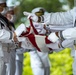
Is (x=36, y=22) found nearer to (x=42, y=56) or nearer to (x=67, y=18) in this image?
(x=67, y=18)

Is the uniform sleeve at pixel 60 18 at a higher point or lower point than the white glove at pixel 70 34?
higher

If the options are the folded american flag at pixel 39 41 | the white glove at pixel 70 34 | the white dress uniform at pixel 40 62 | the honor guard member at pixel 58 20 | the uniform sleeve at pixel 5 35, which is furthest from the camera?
the white dress uniform at pixel 40 62

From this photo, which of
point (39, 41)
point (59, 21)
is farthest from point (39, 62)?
point (39, 41)

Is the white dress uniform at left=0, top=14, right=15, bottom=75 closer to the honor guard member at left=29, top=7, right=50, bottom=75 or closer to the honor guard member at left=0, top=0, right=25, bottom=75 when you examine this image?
the honor guard member at left=0, top=0, right=25, bottom=75

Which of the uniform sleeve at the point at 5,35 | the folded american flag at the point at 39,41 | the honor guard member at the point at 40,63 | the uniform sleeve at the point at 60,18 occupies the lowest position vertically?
the honor guard member at the point at 40,63

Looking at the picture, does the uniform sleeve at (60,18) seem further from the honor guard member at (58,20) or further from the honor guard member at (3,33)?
the honor guard member at (3,33)

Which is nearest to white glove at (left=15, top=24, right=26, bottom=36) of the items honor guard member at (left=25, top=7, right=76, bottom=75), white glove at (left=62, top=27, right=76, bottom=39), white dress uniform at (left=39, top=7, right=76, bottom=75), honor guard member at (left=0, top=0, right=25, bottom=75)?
honor guard member at (left=0, top=0, right=25, bottom=75)

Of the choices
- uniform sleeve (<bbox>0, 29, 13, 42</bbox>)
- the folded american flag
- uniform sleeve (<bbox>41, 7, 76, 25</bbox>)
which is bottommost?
the folded american flag

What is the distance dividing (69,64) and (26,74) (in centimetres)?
100

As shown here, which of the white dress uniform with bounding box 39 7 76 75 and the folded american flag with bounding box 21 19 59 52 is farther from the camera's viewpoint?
the white dress uniform with bounding box 39 7 76 75

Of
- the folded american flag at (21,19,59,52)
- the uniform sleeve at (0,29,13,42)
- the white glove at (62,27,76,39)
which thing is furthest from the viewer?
the folded american flag at (21,19,59,52)

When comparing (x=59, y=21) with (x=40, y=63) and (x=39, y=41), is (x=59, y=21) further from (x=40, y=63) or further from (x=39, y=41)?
(x=40, y=63)

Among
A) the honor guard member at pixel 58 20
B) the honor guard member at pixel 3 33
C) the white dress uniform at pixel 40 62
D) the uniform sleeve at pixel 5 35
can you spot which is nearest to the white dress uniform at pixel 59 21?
the honor guard member at pixel 58 20

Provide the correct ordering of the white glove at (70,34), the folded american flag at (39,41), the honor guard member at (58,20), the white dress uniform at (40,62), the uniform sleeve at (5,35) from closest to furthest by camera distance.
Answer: the white glove at (70,34) < the uniform sleeve at (5,35) < the folded american flag at (39,41) < the honor guard member at (58,20) < the white dress uniform at (40,62)
